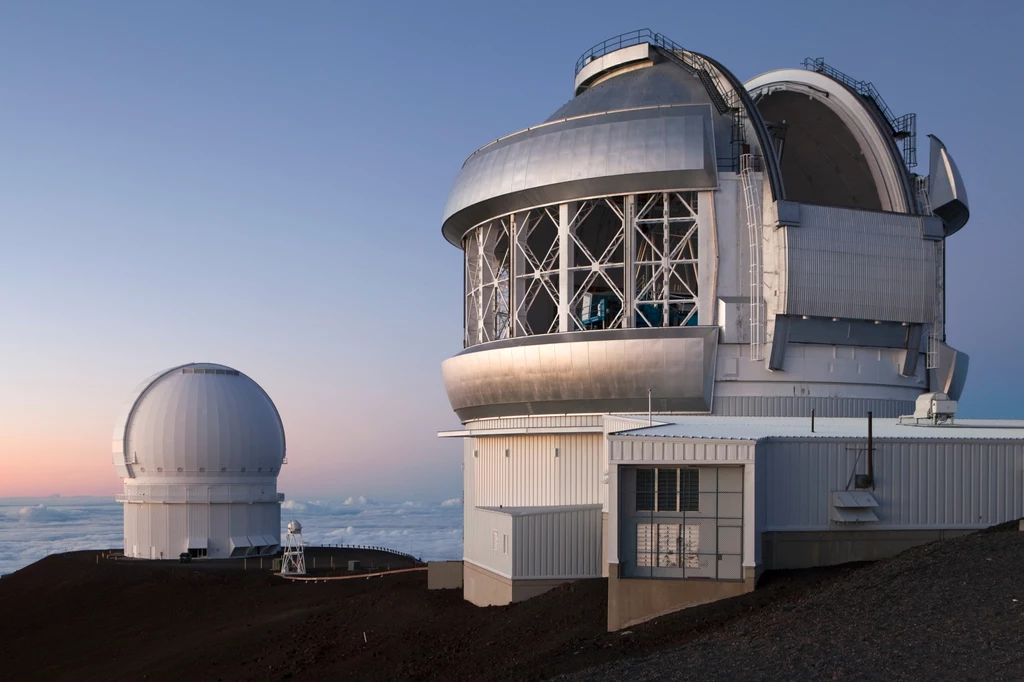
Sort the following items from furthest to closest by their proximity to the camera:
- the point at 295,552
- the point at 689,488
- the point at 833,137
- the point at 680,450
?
1. the point at 295,552
2. the point at 833,137
3. the point at 689,488
4. the point at 680,450

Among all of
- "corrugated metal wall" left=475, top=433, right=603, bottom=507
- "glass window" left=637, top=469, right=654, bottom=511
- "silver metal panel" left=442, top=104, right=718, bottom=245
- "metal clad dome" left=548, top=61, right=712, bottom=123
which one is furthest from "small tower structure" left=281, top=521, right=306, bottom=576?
"glass window" left=637, top=469, right=654, bottom=511

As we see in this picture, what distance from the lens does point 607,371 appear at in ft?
84.6

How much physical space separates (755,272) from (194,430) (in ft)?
87.1

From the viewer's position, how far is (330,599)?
29.2 m

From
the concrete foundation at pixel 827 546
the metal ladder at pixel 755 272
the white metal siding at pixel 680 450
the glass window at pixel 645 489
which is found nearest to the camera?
the white metal siding at pixel 680 450

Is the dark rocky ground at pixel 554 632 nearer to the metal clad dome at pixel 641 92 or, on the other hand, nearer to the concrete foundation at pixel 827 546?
the concrete foundation at pixel 827 546

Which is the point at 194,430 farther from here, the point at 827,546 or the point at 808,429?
the point at 827,546

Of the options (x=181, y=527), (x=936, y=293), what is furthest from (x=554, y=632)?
(x=181, y=527)

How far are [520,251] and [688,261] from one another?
477 centimetres

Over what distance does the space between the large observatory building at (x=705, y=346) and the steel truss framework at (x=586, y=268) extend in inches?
3.3

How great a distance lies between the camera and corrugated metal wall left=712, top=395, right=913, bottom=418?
25.7m

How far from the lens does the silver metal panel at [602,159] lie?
26.0 meters

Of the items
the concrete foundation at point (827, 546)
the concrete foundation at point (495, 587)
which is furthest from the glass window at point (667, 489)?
the concrete foundation at point (495, 587)

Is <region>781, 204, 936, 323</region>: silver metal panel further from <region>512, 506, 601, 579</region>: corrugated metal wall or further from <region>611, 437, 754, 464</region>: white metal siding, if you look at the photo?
<region>611, 437, 754, 464</region>: white metal siding
